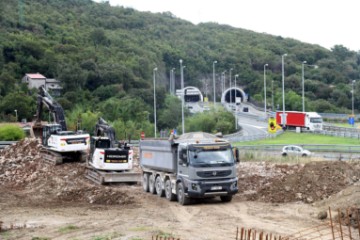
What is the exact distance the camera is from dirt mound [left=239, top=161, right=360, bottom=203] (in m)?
26.1

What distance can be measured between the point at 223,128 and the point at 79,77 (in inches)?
1050

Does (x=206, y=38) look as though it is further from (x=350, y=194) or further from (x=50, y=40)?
(x=350, y=194)

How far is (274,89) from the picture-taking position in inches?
4727

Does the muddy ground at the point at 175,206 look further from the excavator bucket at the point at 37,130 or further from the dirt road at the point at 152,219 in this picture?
the excavator bucket at the point at 37,130

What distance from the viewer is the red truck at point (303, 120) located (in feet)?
233

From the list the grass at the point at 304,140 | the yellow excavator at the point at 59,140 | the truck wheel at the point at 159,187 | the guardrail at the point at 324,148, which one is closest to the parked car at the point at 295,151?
the guardrail at the point at 324,148

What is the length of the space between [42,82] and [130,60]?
28.0 m

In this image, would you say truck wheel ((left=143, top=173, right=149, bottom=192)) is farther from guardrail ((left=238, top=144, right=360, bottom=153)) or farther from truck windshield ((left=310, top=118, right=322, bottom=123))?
truck windshield ((left=310, top=118, right=322, bottom=123))

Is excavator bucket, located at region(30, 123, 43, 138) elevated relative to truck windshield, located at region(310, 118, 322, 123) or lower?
elevated

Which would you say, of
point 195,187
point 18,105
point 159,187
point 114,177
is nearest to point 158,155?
point 159,187

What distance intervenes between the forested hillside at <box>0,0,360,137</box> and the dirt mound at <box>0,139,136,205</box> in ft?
97.3

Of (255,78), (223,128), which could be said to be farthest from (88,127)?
(255,78)

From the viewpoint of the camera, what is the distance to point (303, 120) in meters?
72.2

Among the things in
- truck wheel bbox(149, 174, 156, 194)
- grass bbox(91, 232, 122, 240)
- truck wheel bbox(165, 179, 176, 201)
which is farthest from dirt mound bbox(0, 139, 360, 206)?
grass bbox(91, 232, 122, 240)
